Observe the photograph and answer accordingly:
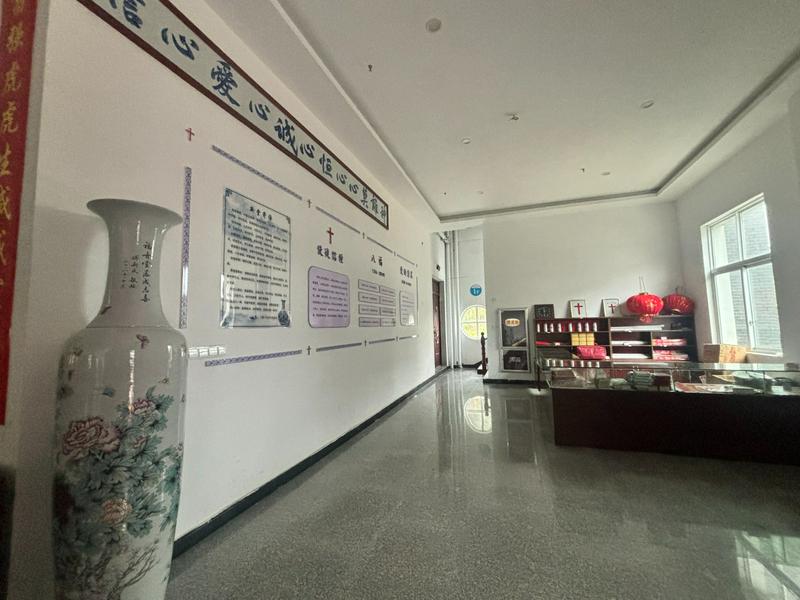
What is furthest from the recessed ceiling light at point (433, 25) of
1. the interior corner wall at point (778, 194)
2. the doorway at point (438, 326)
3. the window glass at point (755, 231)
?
the doorway at point (438, 326)

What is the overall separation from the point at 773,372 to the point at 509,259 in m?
4.78

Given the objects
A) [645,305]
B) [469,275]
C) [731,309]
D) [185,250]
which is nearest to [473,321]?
[469,275]

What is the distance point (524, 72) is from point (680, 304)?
5.34 meters

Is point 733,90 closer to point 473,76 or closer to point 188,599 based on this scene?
point 473,76

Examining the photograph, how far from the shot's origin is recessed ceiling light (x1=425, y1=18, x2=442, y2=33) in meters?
2.55

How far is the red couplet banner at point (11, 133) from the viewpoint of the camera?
53.3 inches

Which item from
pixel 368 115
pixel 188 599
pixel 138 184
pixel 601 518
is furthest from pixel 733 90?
pixel 188 599

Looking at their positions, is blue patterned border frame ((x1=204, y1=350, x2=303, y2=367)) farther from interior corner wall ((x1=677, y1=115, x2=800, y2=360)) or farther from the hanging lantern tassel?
the hanging lantern tassel

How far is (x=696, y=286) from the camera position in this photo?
582cm

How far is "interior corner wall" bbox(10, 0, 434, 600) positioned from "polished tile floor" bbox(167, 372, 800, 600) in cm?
45

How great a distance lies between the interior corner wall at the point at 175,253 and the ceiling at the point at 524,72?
406 millimetres

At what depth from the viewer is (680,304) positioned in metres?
5.85

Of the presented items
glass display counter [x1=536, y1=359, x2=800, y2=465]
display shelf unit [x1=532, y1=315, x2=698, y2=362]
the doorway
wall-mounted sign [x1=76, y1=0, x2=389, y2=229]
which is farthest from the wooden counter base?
the doorway

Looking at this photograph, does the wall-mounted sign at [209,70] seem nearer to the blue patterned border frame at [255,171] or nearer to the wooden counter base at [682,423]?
the blue patterned border frame at [255,171]
